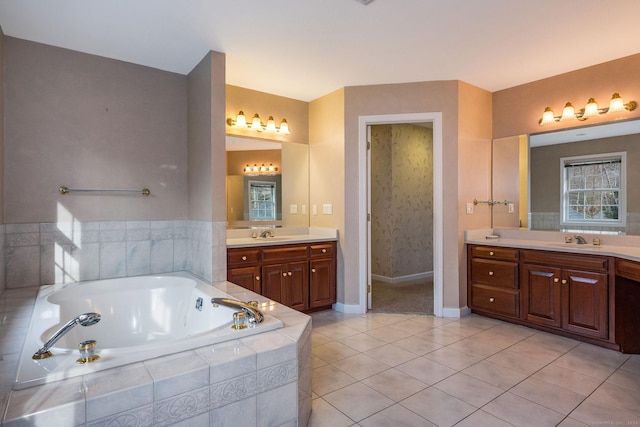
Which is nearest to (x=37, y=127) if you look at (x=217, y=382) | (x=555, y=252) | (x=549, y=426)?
(x=217, y=382)

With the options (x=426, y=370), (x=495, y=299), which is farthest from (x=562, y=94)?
(x=426, y=370)

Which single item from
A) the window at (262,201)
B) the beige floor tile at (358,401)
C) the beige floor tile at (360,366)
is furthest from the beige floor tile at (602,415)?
the window at (262,201)

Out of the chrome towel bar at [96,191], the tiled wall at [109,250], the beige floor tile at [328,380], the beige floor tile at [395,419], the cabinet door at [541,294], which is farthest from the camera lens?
the cabinet door at [541,294]

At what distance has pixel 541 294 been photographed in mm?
3217

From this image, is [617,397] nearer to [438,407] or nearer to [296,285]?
[438,407]

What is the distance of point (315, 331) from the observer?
3301mm

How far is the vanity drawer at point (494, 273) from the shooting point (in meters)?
3.43

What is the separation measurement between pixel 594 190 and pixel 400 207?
2.49m

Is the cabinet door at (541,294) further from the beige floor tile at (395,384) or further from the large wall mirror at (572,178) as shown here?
the beige floor tile at (395,384)

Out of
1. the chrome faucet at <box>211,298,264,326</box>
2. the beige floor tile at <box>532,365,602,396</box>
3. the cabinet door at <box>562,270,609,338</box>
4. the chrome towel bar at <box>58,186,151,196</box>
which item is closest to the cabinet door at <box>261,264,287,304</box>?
the chrome towel bar at <box>58,186,151,196</box>

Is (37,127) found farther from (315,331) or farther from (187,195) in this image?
(315,331)

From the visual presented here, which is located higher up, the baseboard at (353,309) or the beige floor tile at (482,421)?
the baseboard at (353,309)

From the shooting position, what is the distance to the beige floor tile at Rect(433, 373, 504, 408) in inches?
83.4

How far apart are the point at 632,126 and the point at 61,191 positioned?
4.93 meters
